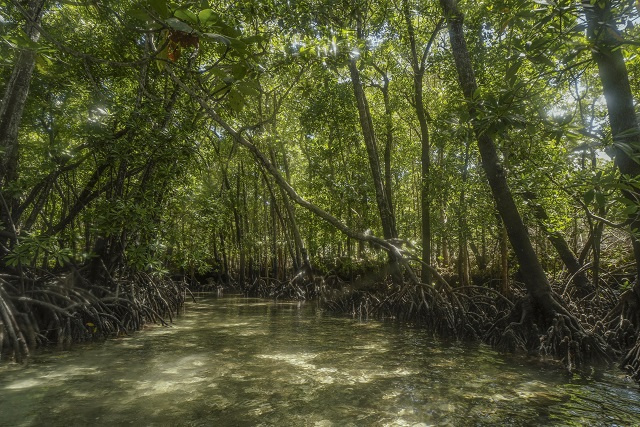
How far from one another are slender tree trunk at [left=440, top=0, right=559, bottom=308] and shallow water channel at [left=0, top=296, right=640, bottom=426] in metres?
1.14

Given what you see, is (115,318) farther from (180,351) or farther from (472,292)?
(472,292)

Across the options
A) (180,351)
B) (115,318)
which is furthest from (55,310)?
(180,351)

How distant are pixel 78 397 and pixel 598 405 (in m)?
4.91

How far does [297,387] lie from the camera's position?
426cm

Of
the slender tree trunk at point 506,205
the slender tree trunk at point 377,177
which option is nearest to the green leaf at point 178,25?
the slender tree trunk at point 506,205

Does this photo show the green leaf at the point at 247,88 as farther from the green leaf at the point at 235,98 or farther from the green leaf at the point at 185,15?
the green leaf at the point at 185,15

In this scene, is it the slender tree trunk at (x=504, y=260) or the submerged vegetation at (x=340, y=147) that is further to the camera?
the slender tree trunk at (x=504, y=260)

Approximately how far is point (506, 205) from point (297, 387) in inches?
163

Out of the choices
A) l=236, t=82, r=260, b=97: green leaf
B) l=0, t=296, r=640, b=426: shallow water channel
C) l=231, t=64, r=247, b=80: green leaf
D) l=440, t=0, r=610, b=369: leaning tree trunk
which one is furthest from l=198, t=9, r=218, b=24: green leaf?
l=440, t=0, r=610, b=369: leaning tree trunk

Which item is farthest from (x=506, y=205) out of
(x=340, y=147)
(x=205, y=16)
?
(x=340, y=147)

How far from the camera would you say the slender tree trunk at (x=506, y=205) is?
233 inches

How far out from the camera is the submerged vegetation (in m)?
3.04

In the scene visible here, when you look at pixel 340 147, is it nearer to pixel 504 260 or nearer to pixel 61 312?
pixel 504 260

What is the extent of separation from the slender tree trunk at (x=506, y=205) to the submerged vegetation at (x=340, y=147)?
0.02m
